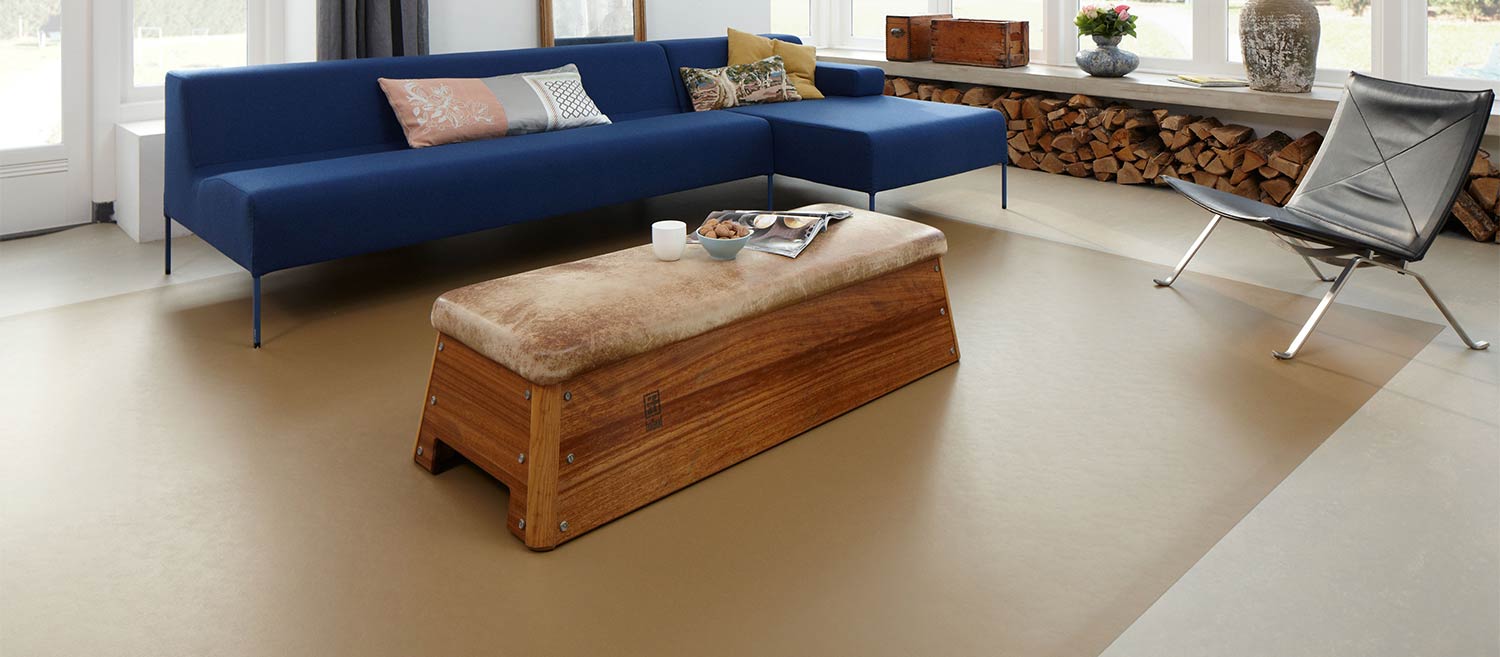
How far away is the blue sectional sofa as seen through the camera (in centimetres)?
364

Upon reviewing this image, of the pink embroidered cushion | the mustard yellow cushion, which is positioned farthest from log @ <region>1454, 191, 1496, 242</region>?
the pink embroidered cushion

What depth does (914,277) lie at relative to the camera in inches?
123

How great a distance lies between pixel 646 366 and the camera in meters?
2.44

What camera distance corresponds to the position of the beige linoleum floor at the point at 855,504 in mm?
2029

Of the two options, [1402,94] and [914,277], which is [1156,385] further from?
[1402,94]

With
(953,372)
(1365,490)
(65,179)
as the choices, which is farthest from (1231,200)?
(65,179)

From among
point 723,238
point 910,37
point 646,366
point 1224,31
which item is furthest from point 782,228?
point 910,37

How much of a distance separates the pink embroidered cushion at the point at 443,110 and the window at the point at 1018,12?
3.15m

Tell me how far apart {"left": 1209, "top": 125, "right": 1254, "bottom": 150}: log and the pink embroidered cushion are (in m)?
3.09

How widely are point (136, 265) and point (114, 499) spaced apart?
2.09 m

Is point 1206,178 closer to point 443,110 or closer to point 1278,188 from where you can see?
point 1278,188

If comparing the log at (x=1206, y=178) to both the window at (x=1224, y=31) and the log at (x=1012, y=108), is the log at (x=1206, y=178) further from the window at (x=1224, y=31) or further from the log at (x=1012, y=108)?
the log at (x=1012, y=108)

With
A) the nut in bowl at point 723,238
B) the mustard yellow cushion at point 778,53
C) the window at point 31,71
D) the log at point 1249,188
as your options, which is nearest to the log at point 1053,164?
the log at point 1249,188

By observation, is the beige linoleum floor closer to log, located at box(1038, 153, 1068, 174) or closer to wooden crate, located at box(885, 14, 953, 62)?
log, located at box(1038, 153, 1068, 174)
